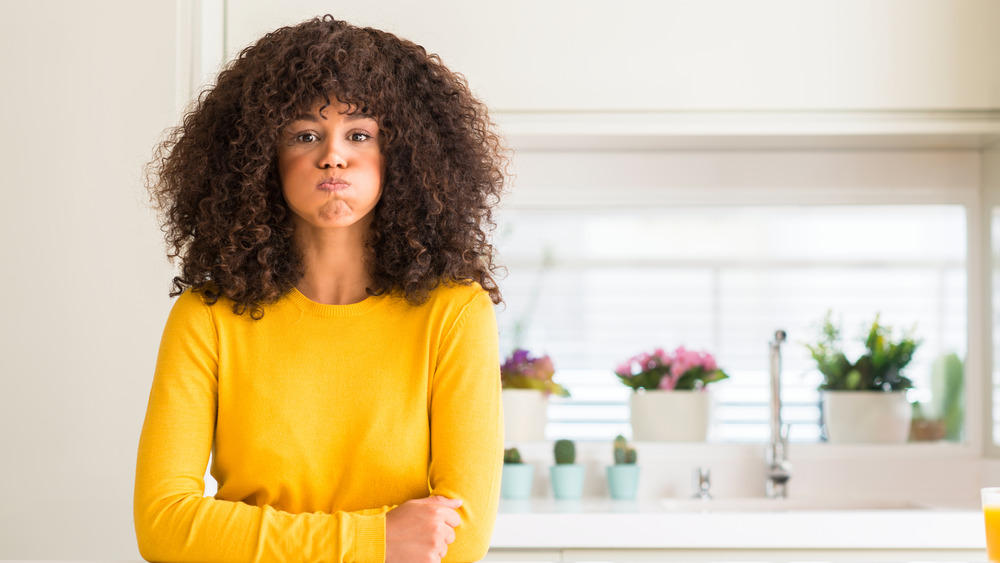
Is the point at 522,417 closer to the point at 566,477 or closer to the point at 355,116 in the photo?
the point at 566,477

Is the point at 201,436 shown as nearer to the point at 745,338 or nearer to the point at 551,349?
the point at 551,349

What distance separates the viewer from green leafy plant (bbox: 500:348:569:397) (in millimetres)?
2307

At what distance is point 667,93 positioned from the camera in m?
1.97

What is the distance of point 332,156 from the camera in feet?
3.65

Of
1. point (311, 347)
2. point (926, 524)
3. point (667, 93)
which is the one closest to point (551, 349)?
point (667, 93)

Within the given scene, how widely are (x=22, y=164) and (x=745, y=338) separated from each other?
1759 millimetres

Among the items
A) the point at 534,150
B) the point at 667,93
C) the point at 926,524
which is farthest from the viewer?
the point at 534,150

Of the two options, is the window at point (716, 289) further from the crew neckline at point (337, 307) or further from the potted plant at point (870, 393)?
the crew neckline at point (337, 307)

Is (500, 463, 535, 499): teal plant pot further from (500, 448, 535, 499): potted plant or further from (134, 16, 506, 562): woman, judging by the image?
(134, 16, 506, 562): woman

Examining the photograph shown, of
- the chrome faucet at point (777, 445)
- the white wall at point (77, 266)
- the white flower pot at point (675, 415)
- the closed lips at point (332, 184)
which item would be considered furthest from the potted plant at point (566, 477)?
the closed lips at point (332, 184)

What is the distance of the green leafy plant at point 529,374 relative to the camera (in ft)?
7.57

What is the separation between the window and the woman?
1.18 m

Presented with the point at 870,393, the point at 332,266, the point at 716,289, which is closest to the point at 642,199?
the point at 716,289

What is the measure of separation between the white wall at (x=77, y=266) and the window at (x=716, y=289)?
36.8 inches
